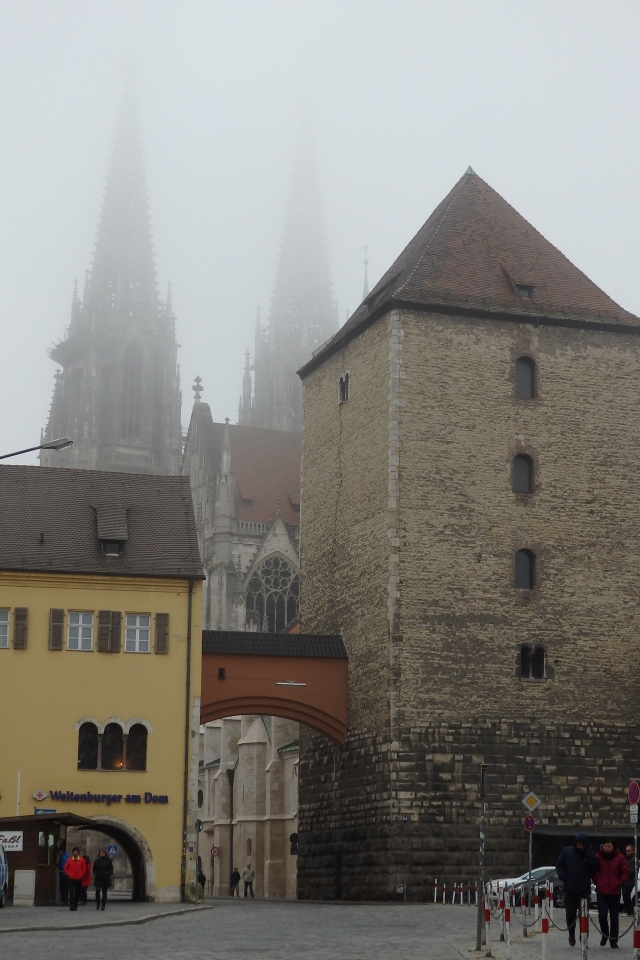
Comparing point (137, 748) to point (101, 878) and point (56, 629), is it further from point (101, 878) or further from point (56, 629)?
point (101, 878)

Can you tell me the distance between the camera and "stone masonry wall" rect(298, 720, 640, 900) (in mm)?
40688

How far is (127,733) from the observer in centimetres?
3891

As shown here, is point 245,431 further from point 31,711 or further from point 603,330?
point 31,711

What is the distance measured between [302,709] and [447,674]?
4431 millimetres

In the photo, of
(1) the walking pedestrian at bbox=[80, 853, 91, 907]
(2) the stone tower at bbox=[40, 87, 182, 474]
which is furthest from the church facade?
(2) the stone tower at bbox=[40, 87, 182, 474]

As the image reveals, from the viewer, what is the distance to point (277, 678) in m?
43.4

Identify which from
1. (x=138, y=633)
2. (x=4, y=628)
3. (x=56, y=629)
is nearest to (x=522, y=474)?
(x=138, y=633)

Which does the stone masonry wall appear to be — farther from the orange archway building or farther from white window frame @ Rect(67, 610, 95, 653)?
white window frame @ Rect(67, 610, 95, 653)

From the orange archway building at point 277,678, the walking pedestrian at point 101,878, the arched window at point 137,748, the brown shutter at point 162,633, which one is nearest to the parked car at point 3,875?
the walking pedestrian at point 101,878

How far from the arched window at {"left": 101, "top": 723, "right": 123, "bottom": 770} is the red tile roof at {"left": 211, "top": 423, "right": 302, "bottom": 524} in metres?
46.7

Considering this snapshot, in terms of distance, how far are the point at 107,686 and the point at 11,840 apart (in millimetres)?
6061

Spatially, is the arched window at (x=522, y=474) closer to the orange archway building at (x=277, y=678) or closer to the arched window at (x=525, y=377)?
the arched window at (x=525, y=377)

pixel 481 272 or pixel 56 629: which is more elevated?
pixel 481 272

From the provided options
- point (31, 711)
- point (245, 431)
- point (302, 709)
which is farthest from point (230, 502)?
point (31, 711)
